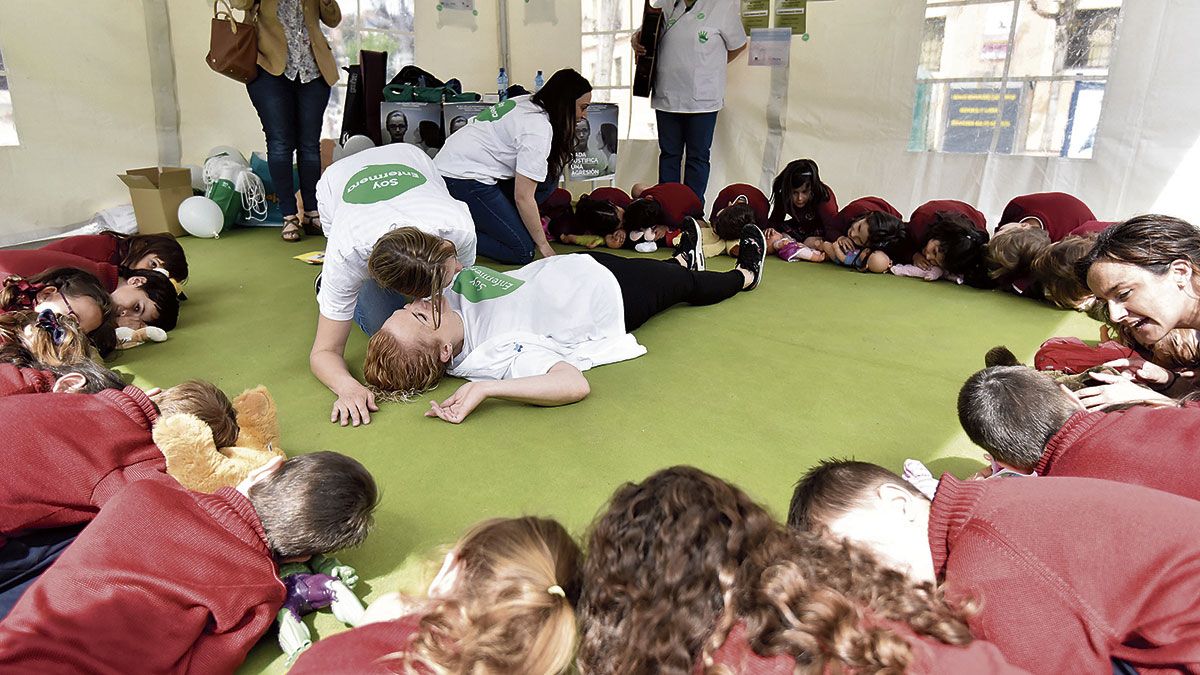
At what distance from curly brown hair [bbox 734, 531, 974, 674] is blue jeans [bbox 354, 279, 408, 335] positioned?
1.85m

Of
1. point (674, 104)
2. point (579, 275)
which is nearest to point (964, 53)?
point (674, 104)

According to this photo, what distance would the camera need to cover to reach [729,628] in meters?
0.82

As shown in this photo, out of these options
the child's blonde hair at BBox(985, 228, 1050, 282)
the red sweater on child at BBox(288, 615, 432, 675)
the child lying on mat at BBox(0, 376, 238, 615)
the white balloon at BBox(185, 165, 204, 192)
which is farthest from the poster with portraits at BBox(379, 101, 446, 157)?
the red sweater on child at BBox(288, 615, 432, 675)

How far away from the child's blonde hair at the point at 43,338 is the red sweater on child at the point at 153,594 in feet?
3.49

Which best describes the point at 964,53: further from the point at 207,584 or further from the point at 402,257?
the point at 207,584

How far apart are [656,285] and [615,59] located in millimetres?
3521

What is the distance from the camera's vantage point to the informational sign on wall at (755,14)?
4.72 metres

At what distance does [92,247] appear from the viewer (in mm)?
2988

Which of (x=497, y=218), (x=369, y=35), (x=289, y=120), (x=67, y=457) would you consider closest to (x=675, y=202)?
(x=497, y=218)

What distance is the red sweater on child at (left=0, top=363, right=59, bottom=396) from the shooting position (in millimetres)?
1614

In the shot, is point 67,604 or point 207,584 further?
point 207,584

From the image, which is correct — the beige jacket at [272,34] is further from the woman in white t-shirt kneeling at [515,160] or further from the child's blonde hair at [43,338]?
the child's blonde hair at [43,338]

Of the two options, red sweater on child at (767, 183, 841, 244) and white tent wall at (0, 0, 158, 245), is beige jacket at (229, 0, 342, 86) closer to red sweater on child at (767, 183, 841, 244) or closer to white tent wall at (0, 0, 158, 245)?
white tent wall at (0, 0, 158, 245)

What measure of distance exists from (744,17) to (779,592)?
15.4 feet
